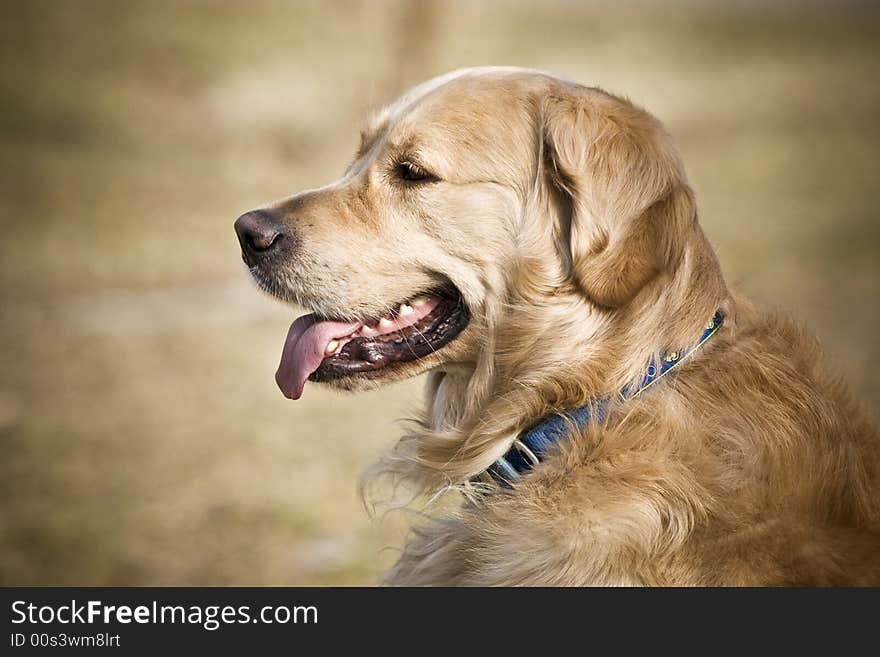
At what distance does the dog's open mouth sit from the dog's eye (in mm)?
386

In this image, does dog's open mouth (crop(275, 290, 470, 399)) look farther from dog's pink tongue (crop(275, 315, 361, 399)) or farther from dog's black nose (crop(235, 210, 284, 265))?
dog's black nose (crop(235, 210, 284, 265))

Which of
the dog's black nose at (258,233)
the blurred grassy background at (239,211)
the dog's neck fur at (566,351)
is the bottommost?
the dog's neck fur at (566,351)

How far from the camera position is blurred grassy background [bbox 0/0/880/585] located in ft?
20.6

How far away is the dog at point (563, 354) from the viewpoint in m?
2.70

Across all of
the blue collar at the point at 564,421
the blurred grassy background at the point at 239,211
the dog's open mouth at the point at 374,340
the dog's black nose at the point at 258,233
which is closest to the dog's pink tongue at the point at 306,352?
the dog's open mouth at the point at 374,340

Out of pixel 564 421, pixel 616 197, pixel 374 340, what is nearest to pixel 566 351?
pixel 564 421

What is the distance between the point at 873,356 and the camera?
368 inches

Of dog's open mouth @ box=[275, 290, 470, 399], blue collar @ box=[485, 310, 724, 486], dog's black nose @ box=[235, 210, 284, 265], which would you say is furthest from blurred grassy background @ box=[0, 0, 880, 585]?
dog's black nose @ box=[235, 210, 284, 265]

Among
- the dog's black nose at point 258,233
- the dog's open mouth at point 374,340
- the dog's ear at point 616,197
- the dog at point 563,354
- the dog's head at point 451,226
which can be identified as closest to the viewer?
the dog at point 563,354

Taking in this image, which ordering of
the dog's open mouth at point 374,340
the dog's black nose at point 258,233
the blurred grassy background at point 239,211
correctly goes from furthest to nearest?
1. the blurred grassy background at point 239,211
2. the dog's black nose at point 258,233
3. the dog's open mouth at point 374,340

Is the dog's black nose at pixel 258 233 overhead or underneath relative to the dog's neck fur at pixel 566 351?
overhead

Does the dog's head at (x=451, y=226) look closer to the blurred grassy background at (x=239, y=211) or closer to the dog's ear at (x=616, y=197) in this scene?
the dog's ear at (x=616, y=197)

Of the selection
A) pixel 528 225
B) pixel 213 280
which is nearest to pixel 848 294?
pixel 213 280

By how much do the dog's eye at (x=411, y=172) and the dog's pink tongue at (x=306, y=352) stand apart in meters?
0.52
